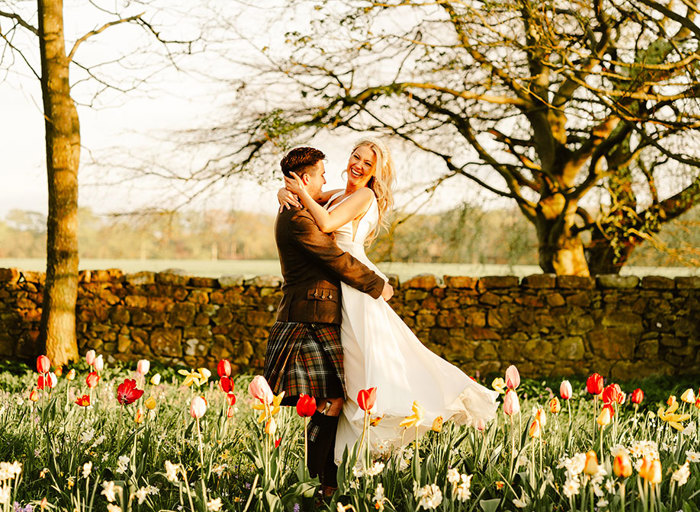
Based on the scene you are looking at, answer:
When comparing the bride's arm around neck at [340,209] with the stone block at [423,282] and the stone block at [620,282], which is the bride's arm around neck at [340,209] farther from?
the stone block at [620,282]

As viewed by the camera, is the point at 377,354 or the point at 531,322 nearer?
the point at 377,354

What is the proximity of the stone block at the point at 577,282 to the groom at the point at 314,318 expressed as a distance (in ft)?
18.6

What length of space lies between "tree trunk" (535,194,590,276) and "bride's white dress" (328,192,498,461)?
20.3 feet

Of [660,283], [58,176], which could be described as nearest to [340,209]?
[58,176]

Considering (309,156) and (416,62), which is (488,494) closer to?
(309,156)

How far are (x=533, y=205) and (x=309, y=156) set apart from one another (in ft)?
21.8

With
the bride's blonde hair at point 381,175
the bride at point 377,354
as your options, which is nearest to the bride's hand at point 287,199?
the bride at point 377,354

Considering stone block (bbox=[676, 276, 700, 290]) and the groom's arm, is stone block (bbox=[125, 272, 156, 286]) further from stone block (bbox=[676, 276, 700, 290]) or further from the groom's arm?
stone block (bbox=[676, 276, 700, 290])

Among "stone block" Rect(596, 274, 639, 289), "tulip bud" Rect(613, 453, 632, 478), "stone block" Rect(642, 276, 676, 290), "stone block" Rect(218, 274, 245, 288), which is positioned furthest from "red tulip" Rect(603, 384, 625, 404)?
"stone block" Rect(218, 274, 245, 288)

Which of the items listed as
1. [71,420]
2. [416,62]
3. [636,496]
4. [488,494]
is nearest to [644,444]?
[636,496]

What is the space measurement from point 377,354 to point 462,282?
5397 millimetres

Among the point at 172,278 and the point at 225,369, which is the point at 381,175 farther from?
the point at 172,278

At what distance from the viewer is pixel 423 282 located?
8.17 meters

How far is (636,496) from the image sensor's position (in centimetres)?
247
